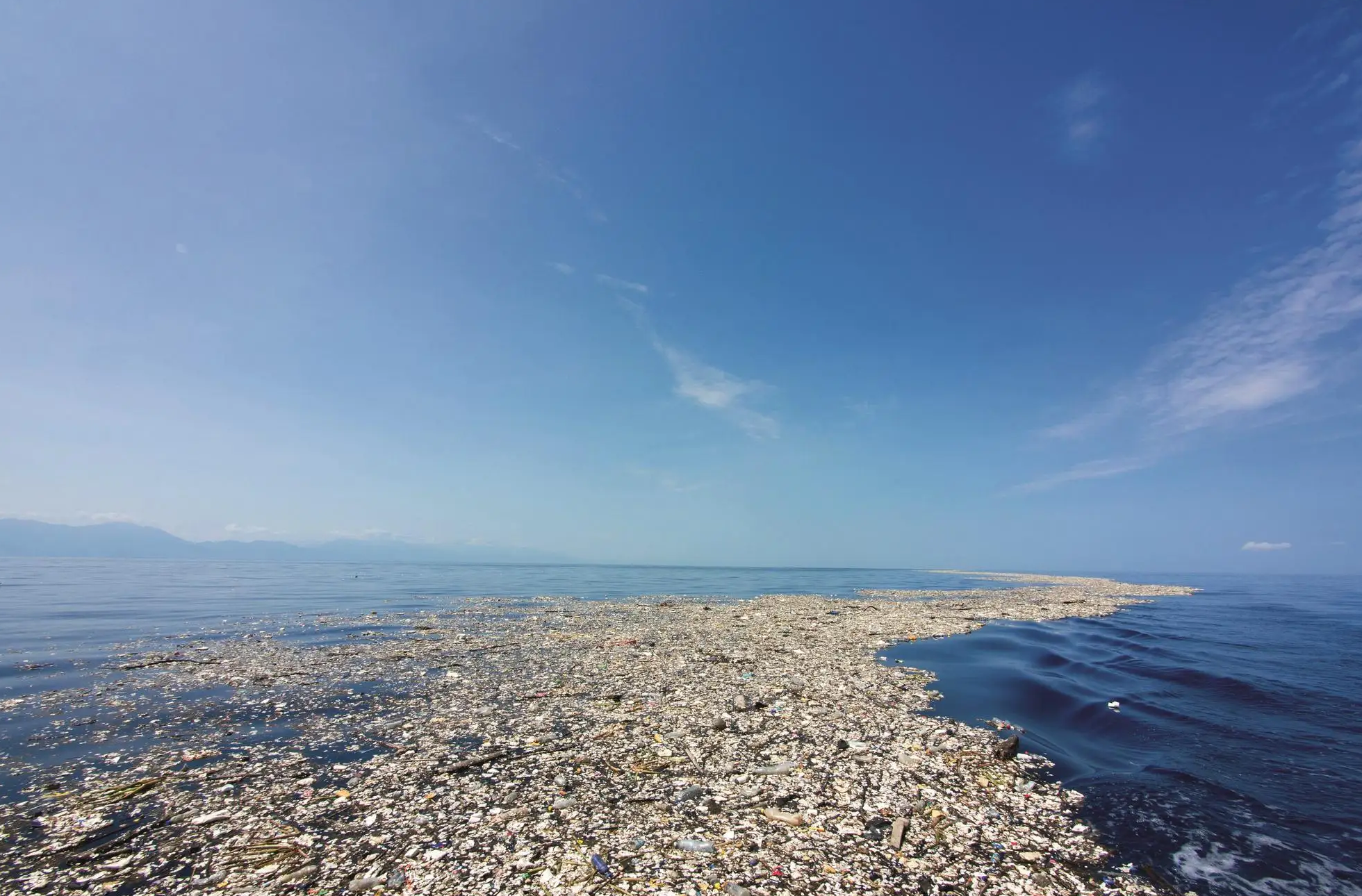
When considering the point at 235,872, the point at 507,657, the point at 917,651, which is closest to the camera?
the point at 235,872

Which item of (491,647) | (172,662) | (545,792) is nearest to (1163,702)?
(545,792)

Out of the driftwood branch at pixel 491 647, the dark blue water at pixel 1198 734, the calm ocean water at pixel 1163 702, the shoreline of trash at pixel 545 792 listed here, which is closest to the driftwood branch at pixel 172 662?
the shoreline of trash at pixel 545 792

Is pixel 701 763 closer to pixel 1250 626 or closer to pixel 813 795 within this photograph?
pixel 813 795

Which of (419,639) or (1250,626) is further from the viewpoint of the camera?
(1250,626)

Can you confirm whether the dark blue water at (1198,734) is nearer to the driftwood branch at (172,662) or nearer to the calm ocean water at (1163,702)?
the calm ocean water at (1163,702)

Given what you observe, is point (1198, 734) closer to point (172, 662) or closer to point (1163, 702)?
point (1163, 702)

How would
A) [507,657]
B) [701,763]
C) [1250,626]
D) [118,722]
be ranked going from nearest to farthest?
[701,763] → [118,722] → [507,657] → [1250,626]

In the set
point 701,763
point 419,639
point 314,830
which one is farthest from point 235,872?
point 419,639

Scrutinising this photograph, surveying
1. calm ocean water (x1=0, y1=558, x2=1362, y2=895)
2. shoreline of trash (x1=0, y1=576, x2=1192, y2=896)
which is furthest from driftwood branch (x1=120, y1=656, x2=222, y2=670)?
calm ocean water (x1=0, y1=558, x2=1362, y2=895)
